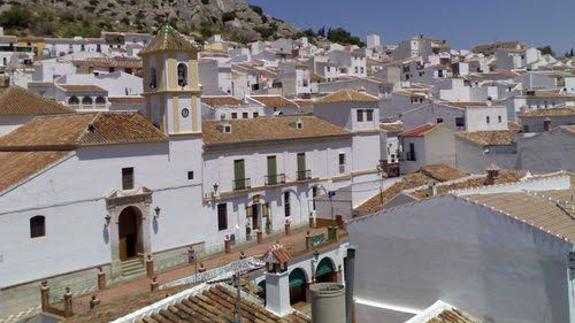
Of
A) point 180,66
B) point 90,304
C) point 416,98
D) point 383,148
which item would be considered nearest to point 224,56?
point 416,98

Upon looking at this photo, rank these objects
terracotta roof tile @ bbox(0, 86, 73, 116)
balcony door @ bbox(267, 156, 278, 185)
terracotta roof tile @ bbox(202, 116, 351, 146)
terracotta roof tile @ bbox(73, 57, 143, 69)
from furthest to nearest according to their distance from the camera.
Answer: terracotta roof tile @ bbox(73, 57, 143, 69)
balcony door @ bbox(267, 156, 278, 185)
terracotta roof tile @ bbox(202, 116, 351, 146)
terracotta roof tile @ bbox(0, 86, 73, 116)

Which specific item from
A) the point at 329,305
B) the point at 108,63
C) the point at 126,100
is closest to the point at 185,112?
the point at 126,100

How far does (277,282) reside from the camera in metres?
11.6

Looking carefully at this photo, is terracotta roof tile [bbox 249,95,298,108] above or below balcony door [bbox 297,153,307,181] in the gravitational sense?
above

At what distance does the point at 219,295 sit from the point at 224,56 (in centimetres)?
6689

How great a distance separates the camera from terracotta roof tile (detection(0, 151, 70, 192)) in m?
22.0

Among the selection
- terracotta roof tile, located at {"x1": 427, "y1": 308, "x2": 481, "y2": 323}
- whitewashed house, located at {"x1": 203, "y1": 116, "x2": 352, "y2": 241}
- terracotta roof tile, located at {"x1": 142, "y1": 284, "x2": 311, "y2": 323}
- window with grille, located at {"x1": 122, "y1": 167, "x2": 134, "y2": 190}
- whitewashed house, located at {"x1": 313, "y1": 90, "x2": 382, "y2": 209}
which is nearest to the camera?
terracotta roof tile, located at {"x1": 427, "y1": 308, "x2": 481, "y2": 323}

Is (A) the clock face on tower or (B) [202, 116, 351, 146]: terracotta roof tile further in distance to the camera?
(B) [202, 116, 351, 146]: terracotta roof tile

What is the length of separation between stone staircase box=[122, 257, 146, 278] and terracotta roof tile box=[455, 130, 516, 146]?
61.6 ft

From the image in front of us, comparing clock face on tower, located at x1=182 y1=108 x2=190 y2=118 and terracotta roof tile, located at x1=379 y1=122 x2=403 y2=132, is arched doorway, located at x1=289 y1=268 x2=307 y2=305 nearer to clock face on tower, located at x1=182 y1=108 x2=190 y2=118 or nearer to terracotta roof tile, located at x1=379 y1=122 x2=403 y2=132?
clock face on tower, located at x1=182 y1=108 x2=190 y2=118

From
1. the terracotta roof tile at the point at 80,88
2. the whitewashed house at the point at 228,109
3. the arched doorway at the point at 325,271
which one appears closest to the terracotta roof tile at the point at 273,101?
the whitewashed house at the point at 228,109

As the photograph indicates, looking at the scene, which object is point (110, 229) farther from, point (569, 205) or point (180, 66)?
point (569, 205)

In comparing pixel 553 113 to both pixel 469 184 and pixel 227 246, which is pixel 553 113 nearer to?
pixel 469 184

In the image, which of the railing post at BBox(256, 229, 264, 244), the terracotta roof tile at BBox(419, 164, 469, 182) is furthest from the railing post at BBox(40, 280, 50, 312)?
the terracotta roof tile at BBox(419, 164, 469, 182)
